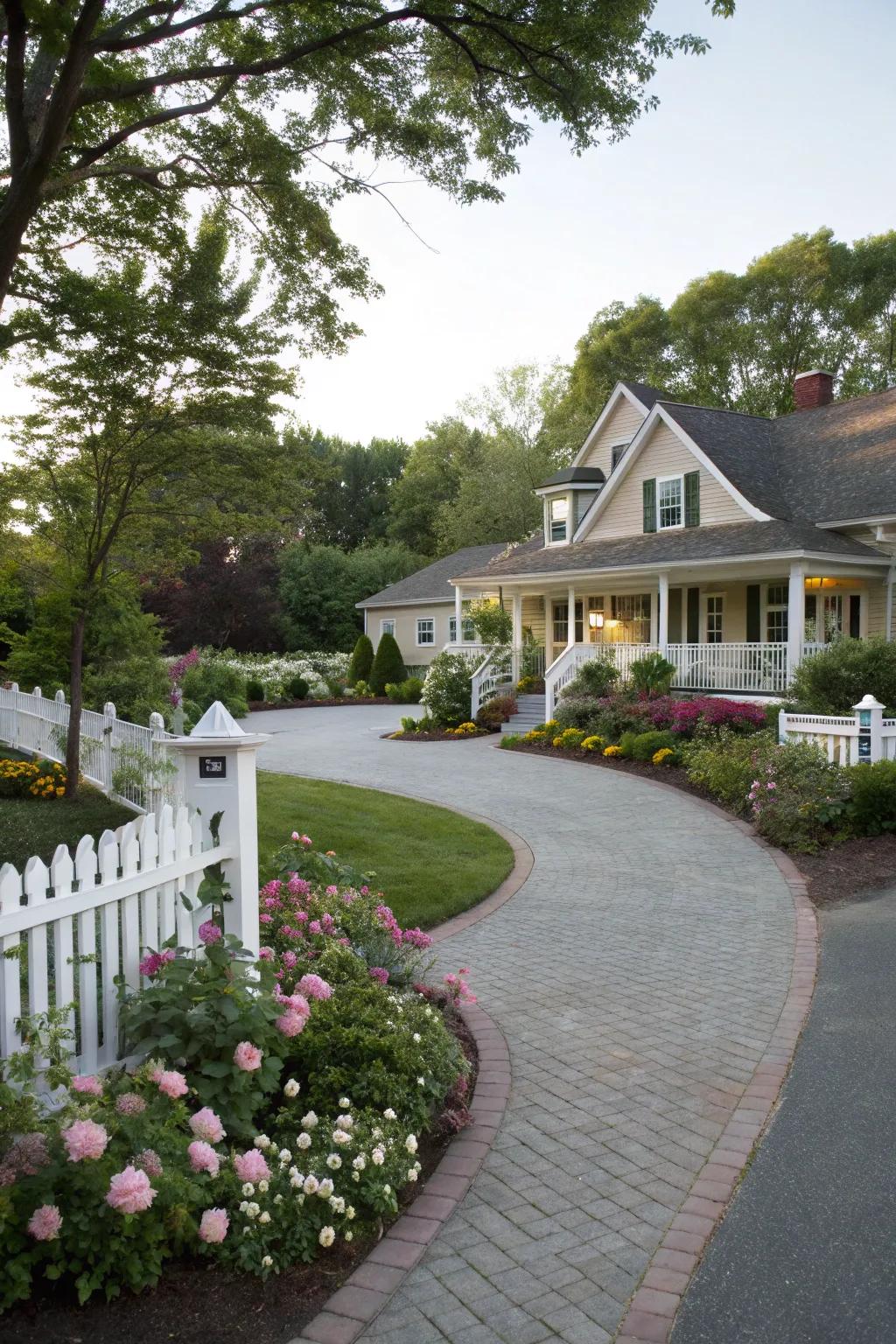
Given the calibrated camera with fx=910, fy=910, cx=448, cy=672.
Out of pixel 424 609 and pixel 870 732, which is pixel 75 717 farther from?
pixel 424 609

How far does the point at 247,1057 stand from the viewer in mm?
3357

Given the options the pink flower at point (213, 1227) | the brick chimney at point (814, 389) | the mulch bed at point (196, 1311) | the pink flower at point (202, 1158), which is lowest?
the mulch bed at point (196, 1311)

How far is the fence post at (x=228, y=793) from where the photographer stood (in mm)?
4172

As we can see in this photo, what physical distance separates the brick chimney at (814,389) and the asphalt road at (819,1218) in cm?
2355

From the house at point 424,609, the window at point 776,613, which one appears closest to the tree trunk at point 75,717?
the window at point 776,613

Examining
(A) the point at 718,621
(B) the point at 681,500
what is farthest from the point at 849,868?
(B) the point at 681,500

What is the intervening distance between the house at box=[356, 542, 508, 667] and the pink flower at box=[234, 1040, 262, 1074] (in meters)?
30.9

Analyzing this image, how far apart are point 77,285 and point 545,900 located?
22.8 feet

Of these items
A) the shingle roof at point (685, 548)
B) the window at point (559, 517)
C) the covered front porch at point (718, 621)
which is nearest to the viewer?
the shingle roof at point (685, 548)

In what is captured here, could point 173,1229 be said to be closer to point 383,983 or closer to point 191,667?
point 383,983

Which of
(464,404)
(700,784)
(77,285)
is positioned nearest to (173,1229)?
(77,285)

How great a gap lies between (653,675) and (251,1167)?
1582cm

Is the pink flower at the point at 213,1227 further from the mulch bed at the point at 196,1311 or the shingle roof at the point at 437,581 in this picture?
the shingle roof at the point at 437,581

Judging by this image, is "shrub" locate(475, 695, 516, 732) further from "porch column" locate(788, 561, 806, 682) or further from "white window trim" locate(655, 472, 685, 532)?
"porch column" locate(788, 561, 806, 682)
